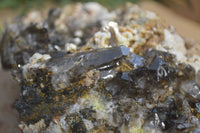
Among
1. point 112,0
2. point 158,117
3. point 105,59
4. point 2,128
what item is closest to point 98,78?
point 105,59

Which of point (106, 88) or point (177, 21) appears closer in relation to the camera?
point (106, 88)

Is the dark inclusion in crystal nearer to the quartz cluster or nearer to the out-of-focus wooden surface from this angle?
the quartz cluster

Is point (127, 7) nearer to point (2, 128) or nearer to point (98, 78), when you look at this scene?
point (98, 78)

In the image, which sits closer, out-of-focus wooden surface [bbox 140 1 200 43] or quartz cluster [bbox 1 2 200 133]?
quartz cluster [bbox 1 2 200 133]

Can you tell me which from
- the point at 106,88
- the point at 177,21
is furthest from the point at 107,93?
the point at 177,21

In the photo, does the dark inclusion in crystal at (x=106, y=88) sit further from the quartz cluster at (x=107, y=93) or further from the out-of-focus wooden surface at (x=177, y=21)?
the out-of-focus wooden surface at (x=177, y=21)

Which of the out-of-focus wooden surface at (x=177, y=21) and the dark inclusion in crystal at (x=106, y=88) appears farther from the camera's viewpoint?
the out-of-focus wooden surface at (x=177, y=21)

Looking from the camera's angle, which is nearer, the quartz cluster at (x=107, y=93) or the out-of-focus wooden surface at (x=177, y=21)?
the quartz cluster at (x=107, y=93)

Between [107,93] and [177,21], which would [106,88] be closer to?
[107,93]

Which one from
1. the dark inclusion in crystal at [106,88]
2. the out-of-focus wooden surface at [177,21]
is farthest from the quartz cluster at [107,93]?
the out-of-focus wooden surface at [177,21]

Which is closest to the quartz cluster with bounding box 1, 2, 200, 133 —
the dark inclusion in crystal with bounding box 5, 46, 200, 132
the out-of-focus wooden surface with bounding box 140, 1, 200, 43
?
the dark inclusion in crystal with bounding box 5, 46, 200, 132

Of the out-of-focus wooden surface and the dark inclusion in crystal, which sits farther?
the out-of-focus wooden surface
